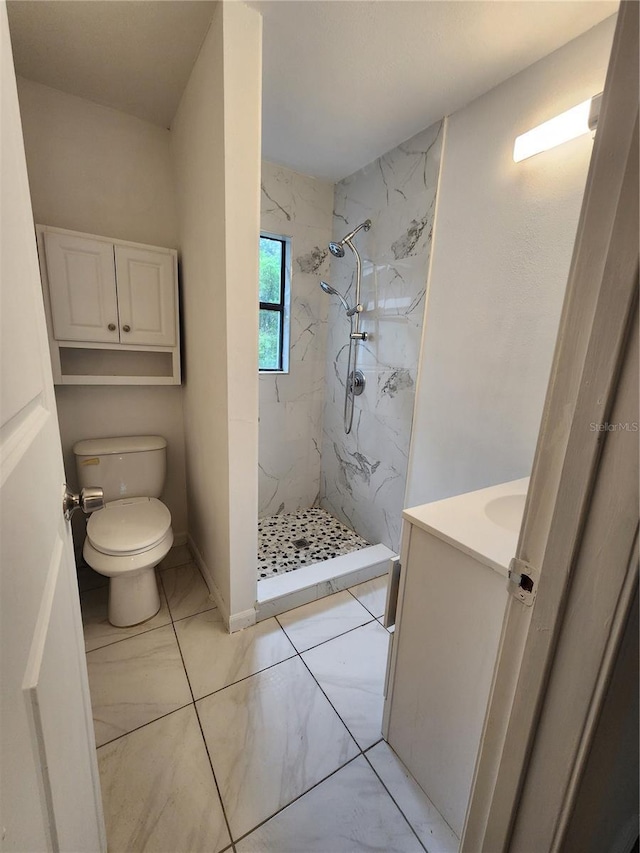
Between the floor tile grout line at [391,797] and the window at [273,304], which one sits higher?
the window at [273,304]

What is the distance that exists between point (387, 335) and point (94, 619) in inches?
83.7

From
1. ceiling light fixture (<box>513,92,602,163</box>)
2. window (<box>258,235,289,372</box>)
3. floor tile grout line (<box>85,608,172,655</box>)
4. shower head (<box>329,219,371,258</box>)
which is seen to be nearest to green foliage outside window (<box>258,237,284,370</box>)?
window (<box>258,235,289,372</box>)

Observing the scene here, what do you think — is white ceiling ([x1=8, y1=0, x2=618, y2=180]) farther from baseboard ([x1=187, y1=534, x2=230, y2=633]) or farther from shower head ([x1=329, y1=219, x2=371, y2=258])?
baseboard ([x1=187, y1=534, x2=230, y2=633])

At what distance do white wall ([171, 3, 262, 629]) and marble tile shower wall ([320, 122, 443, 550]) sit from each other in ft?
3.05

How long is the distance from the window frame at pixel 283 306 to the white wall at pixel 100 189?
2.17 ft

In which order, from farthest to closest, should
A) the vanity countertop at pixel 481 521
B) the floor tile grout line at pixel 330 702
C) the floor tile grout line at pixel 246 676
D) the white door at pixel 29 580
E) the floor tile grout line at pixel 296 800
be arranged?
the floor tile grout line at pixel 246 676 → the floor tile grout line at pixel 330 702 → the floor tile grout line at pixel 296 800 → the vanity countertop at pixel 481 521 → the white door at pixel 29 580

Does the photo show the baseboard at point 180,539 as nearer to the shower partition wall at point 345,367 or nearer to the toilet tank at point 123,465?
the toilet tank at point 123,465

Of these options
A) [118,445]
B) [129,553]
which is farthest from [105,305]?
[129,553]

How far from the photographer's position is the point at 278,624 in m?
1.69

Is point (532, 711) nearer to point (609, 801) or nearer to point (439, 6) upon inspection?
point (609, 801)

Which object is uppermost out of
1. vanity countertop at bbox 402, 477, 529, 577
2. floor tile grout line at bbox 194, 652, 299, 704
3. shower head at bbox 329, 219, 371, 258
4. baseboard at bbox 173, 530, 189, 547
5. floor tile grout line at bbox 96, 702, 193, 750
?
shower head at bbox 329, 219, 371, 258

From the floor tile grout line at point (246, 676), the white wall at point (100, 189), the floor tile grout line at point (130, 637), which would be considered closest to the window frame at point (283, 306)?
the white wall at point (100, 189)

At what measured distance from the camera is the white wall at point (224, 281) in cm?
118

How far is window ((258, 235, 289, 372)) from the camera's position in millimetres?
2389
